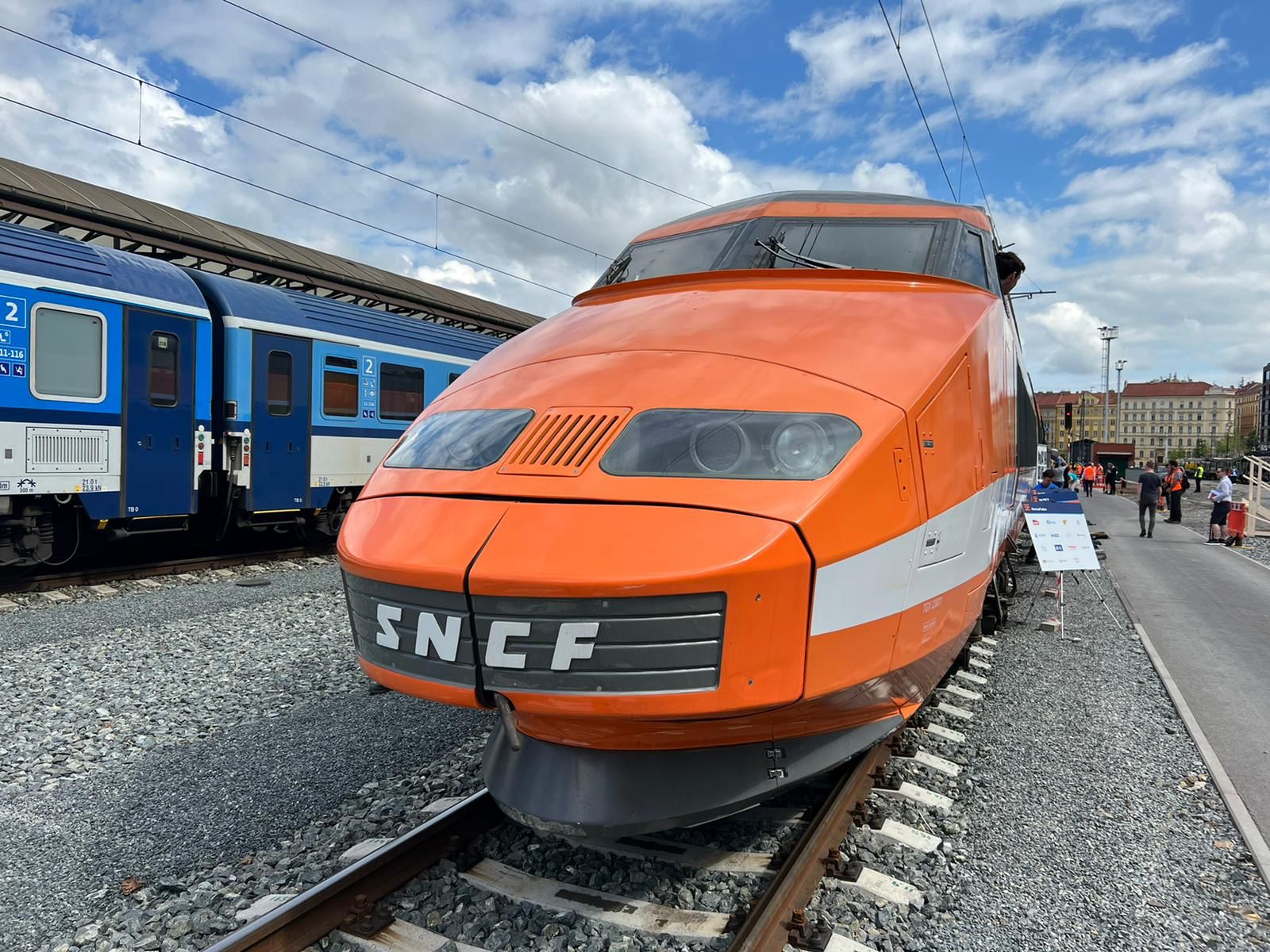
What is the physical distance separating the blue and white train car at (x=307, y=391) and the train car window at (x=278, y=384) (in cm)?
1

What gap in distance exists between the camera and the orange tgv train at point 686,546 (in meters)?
2.23

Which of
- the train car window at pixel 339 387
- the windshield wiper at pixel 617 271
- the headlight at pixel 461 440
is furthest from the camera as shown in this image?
the train car window at pixel 339 387

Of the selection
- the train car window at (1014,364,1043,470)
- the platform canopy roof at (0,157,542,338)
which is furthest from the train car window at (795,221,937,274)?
the platform canopy roof at (0,157,542,338)

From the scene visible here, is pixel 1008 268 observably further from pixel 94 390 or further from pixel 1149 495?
pixel 1149 495

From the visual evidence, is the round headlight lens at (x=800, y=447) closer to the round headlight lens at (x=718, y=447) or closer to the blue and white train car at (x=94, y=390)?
A: the round headlight lens at (x=718, y=447)

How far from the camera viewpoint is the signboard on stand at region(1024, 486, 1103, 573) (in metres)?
8.07

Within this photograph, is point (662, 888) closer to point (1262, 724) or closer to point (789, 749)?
point (789, 749)

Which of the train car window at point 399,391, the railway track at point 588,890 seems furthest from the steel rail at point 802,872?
the train car window at point 399,391

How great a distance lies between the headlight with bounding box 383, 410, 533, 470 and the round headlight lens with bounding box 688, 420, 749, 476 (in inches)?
24.5

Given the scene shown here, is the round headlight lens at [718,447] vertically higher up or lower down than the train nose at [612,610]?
higher up

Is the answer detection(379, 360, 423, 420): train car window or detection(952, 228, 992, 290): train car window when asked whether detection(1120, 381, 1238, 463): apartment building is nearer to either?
detection(379, 360, 423, 420): train car window

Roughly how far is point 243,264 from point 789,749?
12643mm

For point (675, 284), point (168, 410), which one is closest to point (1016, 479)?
point (675, 284)

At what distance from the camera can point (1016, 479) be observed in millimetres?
5855
